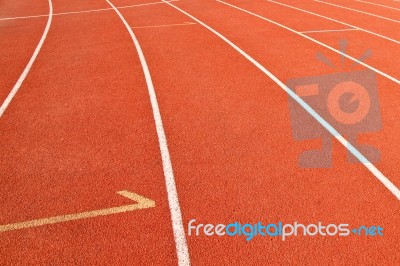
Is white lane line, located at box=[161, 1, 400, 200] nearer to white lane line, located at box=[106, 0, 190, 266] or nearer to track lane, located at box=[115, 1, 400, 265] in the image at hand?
track lane, located at box=[115, 1, 400, 265]

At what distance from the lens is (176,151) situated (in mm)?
4828

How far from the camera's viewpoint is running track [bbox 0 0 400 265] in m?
3.45

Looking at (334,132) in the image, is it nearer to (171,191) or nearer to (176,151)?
(176,151)

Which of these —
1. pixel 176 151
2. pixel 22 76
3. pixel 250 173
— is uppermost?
pixel 22 76

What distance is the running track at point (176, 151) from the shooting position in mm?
3447

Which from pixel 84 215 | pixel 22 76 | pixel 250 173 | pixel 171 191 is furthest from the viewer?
pixel 22 76

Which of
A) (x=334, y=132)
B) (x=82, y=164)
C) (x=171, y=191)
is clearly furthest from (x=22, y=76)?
(x=334, y=132)

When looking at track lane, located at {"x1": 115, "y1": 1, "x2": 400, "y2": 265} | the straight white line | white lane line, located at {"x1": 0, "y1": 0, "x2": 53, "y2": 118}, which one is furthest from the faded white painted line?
white lane line, located at {"x1": 0, "y1": 0, "x2": 53, "y2": 118}

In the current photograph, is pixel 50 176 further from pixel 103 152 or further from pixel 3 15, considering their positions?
pixel 3 15

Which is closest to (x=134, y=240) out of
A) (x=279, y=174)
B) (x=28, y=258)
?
(x=28, y=258)

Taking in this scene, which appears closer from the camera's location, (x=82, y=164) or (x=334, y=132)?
(x=82, y=164)

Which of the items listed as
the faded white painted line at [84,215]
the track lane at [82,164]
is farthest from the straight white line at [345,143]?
the faded white painted line at [84,215]

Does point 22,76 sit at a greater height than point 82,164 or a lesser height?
greater

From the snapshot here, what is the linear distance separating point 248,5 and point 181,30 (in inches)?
177
